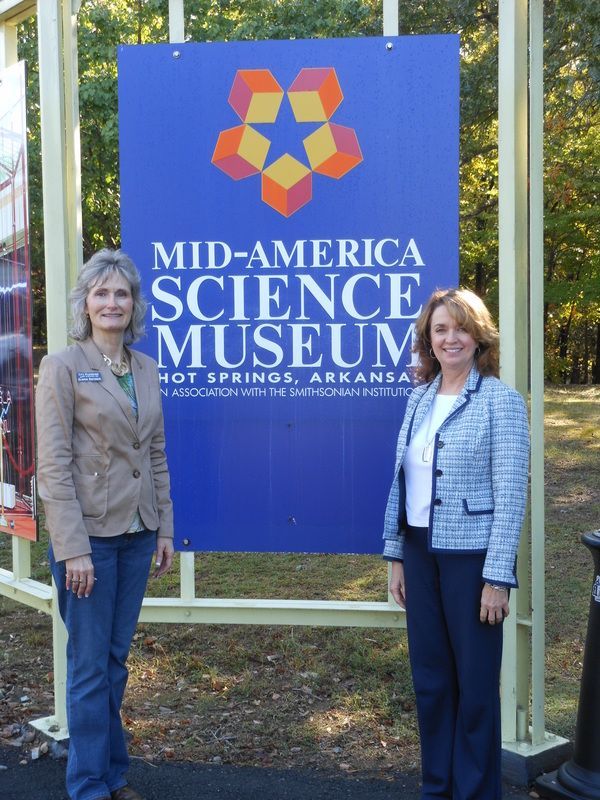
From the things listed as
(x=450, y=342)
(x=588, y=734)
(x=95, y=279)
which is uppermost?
(x=95, y=279)

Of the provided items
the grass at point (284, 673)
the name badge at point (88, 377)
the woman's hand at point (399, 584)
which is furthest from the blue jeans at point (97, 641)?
the woman's hand at point (399, 584)

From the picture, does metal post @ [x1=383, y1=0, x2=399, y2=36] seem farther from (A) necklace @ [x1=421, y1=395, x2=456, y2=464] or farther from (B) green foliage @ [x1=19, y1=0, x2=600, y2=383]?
A: (B) green foliage @ [x1=19, y1=0, x2=600, y2=383]

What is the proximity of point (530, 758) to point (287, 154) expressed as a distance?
9.22 feet

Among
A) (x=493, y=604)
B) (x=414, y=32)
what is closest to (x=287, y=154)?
(x=493, y=604)

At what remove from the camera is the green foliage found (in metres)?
9.70

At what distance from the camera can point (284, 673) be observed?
5.21 metres

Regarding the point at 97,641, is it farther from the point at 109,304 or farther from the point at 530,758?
the point at 530,758

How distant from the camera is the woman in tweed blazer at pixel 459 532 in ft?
10.1

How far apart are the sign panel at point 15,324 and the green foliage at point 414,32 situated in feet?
19.2

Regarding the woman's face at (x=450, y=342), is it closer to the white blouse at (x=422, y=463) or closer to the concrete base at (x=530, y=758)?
the white blouse at (x=422, y=463)

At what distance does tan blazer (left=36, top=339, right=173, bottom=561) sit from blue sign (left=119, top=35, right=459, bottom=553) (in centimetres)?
77

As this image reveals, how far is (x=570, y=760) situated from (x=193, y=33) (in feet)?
42.1

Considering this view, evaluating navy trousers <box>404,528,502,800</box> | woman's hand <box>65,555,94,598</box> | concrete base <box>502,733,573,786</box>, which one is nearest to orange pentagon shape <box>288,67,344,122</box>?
navy trousers <box>404,528,502,800</box>

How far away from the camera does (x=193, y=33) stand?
14.0 meters
